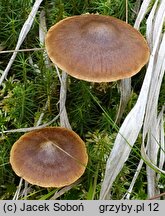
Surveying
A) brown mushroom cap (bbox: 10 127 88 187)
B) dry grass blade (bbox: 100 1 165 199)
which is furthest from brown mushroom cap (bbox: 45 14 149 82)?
brown mushroom cap (bbox: 10 127 88 187)

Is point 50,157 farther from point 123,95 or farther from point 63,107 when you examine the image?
point 123,95

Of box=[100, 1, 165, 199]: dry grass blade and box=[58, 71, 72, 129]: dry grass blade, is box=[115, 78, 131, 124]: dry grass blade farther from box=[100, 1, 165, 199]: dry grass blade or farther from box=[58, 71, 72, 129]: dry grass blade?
box=[58, 71, 72, 129]: dry grass blade

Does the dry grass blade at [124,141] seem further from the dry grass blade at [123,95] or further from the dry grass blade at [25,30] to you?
the dry grass blade at [25,30]

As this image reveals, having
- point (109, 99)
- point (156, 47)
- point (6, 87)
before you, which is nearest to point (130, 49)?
point (156, 47)

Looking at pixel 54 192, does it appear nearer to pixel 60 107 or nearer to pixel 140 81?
pixel 60 107

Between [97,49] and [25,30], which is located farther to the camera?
[25,30]

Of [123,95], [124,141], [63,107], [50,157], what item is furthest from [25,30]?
[124,141]

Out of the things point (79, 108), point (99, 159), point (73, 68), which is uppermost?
point (73, 68)
